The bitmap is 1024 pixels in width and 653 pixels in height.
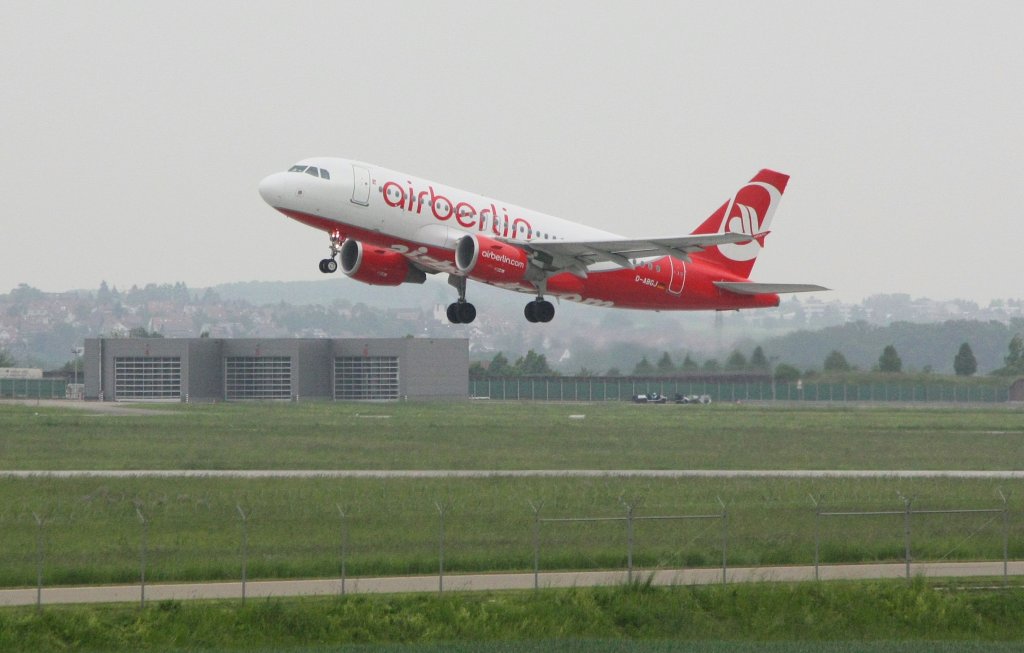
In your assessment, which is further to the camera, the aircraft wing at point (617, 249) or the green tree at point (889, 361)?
the green tree at point (889, 361)

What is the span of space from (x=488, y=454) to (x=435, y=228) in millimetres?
16891

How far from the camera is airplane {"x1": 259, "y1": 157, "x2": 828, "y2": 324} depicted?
150 feet

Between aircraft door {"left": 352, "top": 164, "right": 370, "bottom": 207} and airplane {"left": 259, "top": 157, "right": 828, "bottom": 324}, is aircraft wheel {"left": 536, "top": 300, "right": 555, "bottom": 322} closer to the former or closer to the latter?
airplane {"left": 259, "top": 157, "right": 828, "bottom": 324}

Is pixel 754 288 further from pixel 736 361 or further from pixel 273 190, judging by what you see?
pixel 736 361

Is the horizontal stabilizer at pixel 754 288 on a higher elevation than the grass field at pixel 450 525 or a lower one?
→ higher

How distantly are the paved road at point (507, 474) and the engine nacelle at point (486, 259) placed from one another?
7.84 m

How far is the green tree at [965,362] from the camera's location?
117562 mm

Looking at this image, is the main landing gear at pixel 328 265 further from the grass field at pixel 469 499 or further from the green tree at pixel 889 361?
the green tree at pixel 889 361

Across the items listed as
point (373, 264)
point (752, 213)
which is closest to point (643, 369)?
point (752, 213)

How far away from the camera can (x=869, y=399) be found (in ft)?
360

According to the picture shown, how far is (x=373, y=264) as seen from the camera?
4916 cm

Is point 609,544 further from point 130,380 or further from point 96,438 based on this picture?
point 130,380

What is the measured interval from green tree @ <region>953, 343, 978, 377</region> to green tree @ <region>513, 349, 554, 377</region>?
3516cm

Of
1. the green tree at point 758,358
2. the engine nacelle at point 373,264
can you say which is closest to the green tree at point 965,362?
the green tree at point 758,358
